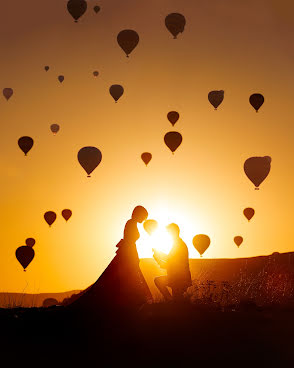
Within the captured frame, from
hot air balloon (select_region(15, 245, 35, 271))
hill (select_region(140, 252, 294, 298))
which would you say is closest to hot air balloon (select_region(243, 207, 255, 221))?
hill (select_region(140, 252, 294, 298))

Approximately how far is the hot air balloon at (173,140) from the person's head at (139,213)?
63.2 feet

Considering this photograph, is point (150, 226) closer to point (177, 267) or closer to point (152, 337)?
point (177, 267)

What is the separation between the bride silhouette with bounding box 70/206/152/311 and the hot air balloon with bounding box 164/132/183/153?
18974 millimetres

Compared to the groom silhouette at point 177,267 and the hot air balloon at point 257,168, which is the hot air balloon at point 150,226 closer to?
the hot air balloon at point 257,168

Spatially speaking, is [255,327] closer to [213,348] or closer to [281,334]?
[281,334]

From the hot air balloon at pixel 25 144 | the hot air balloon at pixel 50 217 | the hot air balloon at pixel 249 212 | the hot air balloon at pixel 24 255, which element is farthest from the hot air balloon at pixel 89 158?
the hot air balloon at pixel 249 212

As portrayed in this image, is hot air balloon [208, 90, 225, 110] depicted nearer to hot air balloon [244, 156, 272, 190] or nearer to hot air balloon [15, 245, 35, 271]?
hot air balloon [244, 156, 272, 190]

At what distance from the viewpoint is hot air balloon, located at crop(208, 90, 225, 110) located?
110 feet

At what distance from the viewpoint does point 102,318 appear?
13.0 m

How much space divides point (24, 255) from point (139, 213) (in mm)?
23111

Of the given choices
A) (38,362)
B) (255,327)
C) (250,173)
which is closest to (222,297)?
(255,327)

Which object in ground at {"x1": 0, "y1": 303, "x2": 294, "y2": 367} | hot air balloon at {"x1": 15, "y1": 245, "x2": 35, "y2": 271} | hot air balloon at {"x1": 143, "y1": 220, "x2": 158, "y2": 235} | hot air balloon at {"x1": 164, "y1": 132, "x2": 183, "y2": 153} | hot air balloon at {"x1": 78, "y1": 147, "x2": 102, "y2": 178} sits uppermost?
hot air balloon at {"x1": 164, "y1": 132, "x2": 183, "y2": 153}

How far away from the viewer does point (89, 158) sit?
32.3 meters

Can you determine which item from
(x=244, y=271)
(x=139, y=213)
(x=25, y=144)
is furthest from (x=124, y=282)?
(x=244, y=271)
